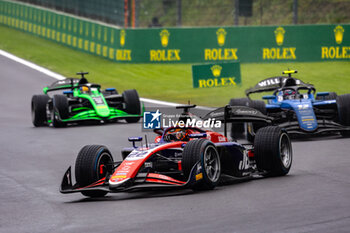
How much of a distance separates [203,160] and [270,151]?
168 cm

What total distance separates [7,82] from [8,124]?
461 inches

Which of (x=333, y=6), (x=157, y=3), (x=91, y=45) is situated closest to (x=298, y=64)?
(x=333, y=6)

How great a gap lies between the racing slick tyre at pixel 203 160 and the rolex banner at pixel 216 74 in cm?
1632

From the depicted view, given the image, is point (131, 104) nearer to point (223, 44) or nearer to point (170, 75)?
point (170, 75)

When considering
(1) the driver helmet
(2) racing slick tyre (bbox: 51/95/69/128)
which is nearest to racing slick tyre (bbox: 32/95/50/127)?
(2) racing slick tyre (bbox: 51/95/69/128)

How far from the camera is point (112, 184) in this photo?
9.64m

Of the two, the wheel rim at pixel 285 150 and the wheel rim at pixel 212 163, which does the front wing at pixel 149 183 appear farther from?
the wheel rim at pixel 285 150

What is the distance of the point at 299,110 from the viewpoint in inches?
659

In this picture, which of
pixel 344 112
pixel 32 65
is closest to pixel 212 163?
pixel 344 112

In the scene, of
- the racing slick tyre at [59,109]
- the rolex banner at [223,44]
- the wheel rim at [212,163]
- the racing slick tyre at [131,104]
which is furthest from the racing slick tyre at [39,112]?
the rolex banner at [223,44]

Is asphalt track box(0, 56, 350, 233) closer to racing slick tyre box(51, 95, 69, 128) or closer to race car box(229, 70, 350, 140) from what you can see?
race car box(229, 70, 350, 140)

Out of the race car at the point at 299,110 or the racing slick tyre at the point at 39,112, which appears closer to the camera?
the race car at the point at 299,110

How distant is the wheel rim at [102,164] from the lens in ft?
33.7

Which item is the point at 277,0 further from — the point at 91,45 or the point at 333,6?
the point at 91,45
